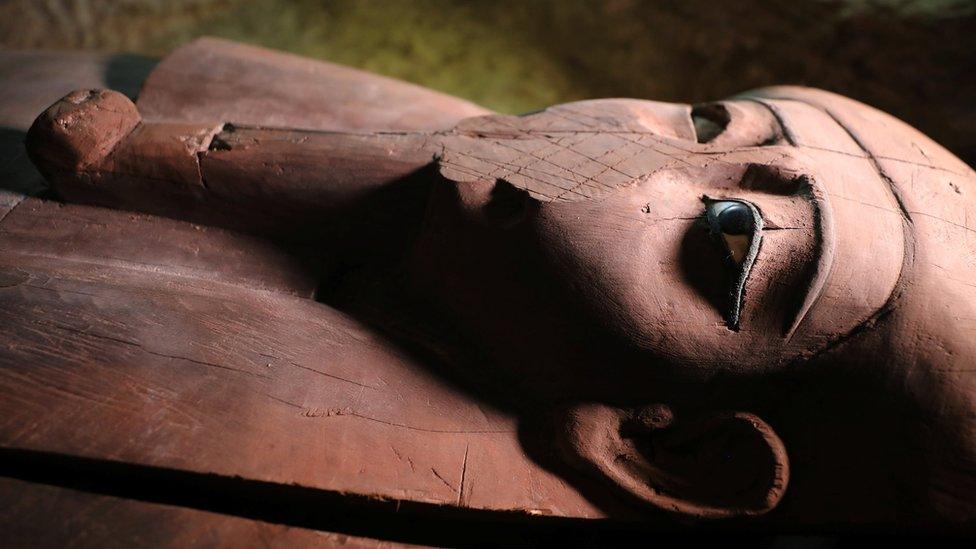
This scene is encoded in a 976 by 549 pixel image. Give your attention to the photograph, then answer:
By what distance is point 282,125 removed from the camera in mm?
2043

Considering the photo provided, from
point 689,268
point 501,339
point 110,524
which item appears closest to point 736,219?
point 689,268

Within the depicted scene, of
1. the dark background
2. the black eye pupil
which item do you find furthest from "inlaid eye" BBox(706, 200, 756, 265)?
the dark background

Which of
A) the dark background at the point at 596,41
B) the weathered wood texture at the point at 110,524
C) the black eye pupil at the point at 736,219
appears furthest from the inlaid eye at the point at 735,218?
the dark background at the point at 596,41

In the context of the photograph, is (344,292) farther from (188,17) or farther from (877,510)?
(188,17)

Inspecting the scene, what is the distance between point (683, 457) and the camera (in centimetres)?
151

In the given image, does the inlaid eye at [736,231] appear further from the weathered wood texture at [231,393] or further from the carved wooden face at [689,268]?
the weathered wood texture at [231,393]

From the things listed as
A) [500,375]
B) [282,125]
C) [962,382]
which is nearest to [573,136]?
[500,375]

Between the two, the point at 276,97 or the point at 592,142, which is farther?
the point at 276,97

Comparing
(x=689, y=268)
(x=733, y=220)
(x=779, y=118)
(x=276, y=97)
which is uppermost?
(x=779, y=118)

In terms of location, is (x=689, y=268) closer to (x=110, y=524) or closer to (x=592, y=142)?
(x=592, y=142)

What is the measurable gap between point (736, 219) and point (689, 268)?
0.15 metres

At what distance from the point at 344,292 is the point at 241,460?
0.60 meters

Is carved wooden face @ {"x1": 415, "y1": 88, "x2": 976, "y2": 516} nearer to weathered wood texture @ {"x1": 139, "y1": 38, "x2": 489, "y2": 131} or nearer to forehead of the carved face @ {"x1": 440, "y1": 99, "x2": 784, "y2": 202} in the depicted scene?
forehead of the carved face @ {"x1": 440, "y1": 99, "x2": 784, "y2": 202}

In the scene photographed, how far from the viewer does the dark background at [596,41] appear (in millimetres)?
2727
